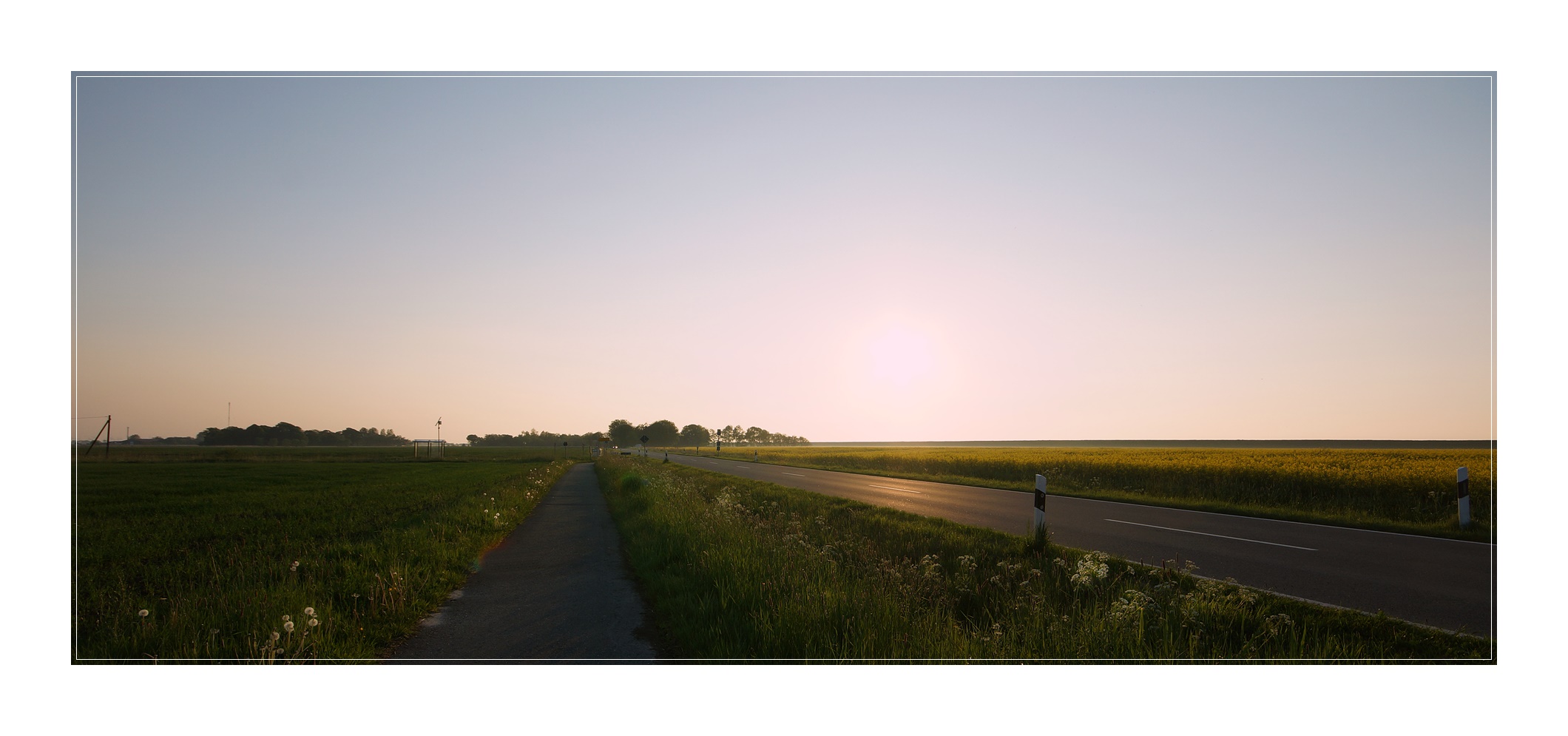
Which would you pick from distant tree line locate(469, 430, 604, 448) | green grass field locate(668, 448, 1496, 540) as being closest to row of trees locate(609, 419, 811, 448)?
distant tree line locate(469, 430, 604, 448)

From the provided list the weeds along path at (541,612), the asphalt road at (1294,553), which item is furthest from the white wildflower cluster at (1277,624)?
the weeds along path at (541,612)

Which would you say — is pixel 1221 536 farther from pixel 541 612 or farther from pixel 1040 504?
pixel 541 612

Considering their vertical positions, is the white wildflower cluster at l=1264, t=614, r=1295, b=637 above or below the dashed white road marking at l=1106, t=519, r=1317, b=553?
above

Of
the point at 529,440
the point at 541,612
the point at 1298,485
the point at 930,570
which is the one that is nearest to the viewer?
the point at 541,612

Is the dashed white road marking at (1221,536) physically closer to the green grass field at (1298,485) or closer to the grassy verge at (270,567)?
the green grass field at (1298,485)

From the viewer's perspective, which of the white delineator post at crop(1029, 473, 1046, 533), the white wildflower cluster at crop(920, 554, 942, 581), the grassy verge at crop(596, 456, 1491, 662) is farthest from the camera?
the white delineator post at crop(1029, 473, 1046, 533)

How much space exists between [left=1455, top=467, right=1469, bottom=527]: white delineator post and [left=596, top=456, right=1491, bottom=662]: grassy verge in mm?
8488

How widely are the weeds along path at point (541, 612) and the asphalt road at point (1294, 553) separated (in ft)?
20.0

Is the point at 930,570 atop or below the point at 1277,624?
below

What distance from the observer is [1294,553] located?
30.4 feet

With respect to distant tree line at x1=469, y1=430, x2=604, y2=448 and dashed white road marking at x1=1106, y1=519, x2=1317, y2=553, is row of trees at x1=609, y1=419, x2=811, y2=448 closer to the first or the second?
distant tree line at x1=469, y1=430, x2=604, y2=448

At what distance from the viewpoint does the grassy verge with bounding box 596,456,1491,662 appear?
422cm

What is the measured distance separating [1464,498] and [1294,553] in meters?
5.50

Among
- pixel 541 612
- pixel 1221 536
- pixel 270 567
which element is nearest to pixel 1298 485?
pixel 1221 536
